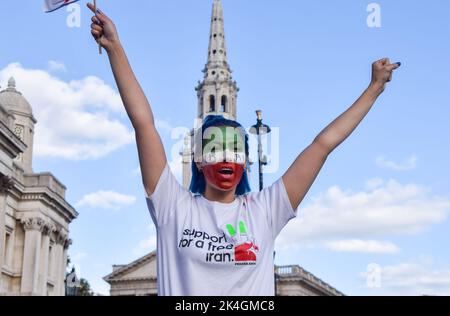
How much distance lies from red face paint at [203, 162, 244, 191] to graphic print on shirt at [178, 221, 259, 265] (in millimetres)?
294

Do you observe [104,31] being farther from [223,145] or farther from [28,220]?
[28,220]

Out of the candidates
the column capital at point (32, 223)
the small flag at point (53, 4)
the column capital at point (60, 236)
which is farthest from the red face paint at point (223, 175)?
the column capital at point (60, 236)

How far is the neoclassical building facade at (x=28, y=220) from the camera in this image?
41.4 m

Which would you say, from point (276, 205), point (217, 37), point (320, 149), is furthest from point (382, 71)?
point (217, 37)

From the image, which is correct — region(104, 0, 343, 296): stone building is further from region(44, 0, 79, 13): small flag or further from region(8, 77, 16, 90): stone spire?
region(44, 0, 79, 13): small flag

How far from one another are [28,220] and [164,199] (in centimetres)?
4205

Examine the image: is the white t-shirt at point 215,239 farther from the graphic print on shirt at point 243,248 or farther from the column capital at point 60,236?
the column capital at point 60,236

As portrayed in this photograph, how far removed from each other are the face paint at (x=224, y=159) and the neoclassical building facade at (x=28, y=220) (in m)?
34.4

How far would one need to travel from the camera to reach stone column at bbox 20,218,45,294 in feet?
138

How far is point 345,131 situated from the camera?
3730 millimetres

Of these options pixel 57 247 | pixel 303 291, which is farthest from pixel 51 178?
pixel 303 291

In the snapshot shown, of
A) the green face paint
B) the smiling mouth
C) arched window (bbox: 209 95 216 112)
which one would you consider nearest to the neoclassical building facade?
the green face paint
